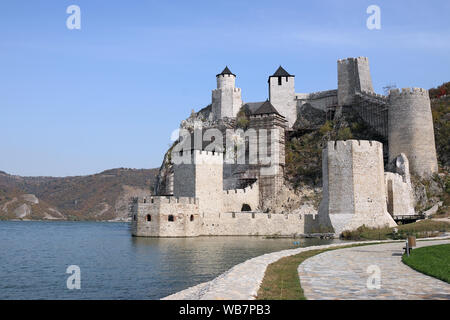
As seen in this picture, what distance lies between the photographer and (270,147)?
46.7 meters

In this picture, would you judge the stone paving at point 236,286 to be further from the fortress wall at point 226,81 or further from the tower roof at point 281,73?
the fortress wall at point 226,81

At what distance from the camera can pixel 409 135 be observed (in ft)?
124

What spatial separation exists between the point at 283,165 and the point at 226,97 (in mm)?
11918

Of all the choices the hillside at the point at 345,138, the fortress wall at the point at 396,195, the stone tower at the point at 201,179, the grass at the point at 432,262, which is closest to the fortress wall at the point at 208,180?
the stone tower at the point at 201,179

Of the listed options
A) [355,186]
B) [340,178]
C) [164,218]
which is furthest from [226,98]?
Answer: [355,186]

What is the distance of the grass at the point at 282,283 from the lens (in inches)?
301

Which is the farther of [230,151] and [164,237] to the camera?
[230,151]

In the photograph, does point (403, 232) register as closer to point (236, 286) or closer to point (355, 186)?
point (355, 186)

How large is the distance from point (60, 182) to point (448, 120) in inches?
4791

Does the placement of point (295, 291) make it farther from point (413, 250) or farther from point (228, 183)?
point (228, 183)

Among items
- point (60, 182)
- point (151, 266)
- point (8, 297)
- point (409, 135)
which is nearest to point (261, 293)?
point (8, 297)

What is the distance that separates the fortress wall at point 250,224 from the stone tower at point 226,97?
70.0 ft

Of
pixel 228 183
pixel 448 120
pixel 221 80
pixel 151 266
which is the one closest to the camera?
pixel 151 266

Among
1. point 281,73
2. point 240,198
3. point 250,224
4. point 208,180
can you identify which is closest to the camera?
point 250,224
